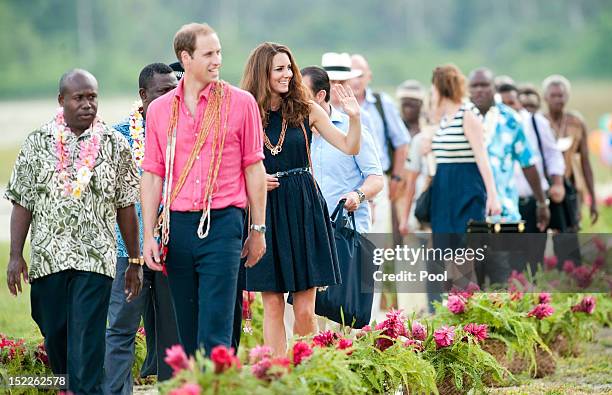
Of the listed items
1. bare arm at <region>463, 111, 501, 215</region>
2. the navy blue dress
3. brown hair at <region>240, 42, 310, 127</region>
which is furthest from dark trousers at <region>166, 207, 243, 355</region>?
bare arm at <region>463, 111, 501, 215</region>

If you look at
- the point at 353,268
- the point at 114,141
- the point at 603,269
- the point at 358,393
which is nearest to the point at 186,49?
the point at 114,141

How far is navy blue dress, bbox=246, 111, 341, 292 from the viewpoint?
7.90m

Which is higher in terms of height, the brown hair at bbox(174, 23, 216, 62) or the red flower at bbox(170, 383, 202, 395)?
the brown hair at bbox(174, 23, 216, 62)

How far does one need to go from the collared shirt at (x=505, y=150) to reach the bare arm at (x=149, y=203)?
4929mm

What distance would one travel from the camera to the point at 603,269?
1202 cm

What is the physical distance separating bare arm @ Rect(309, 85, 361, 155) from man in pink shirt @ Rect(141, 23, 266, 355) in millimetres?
1182

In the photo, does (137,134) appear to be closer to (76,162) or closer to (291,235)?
(291,235)

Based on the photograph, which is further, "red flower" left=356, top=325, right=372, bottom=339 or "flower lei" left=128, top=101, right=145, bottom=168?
"flower lei" left=128, top=101, right=145, bottom=168

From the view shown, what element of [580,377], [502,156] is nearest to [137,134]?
[580,377]

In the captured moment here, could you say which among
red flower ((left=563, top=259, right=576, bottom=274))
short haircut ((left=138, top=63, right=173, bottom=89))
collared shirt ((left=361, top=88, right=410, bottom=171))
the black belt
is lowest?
red flower ((left=563, top=259, right=576, bottom=274))

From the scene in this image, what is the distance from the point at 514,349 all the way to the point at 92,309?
10.5 ft

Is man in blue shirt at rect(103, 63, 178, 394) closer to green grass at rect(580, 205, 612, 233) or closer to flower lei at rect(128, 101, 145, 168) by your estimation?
flower lei at rect(128, 101, 145, 168)

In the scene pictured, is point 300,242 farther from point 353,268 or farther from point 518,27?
point 518,27

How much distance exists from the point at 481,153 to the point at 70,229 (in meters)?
4.85
